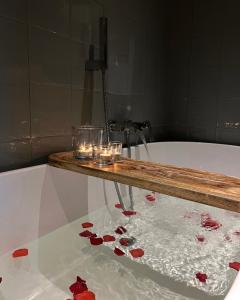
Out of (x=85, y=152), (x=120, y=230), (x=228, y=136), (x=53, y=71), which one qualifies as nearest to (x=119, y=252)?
(x=120, y=230)

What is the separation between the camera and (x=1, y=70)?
1006 millimetres

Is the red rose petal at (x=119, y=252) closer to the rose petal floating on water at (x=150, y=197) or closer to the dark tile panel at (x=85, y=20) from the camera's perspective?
the rose petal floating on water at (x=150, y=197)

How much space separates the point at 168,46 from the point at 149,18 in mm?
311

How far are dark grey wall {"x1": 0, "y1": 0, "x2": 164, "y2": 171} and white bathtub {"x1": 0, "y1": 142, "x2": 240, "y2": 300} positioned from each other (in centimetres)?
12

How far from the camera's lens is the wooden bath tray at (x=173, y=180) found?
28.4 inches

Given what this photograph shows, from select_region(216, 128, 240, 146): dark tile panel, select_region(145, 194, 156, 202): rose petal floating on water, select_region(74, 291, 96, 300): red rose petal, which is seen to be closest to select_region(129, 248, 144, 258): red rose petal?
select_region(74, 291, 96, 300): red rose petal

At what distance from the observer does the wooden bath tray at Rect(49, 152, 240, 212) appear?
72 cm

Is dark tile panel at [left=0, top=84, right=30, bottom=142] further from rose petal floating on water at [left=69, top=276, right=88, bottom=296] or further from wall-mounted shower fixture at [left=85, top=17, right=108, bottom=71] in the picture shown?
rose petal floating on water at [left=69, top=276, right=88, bottom=296]

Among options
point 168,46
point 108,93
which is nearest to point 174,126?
point 168,46

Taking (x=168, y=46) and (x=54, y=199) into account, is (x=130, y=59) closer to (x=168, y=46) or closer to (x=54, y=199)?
(x=168, y=46)

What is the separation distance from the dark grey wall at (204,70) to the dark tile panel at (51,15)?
43.2 inches

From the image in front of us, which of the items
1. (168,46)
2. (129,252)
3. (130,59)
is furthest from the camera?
(168,46)

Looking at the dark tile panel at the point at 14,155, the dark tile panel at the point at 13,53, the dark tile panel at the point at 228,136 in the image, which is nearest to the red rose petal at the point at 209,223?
the dark tile panel at the point at 228,136

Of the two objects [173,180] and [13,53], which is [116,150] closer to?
[173,180]
